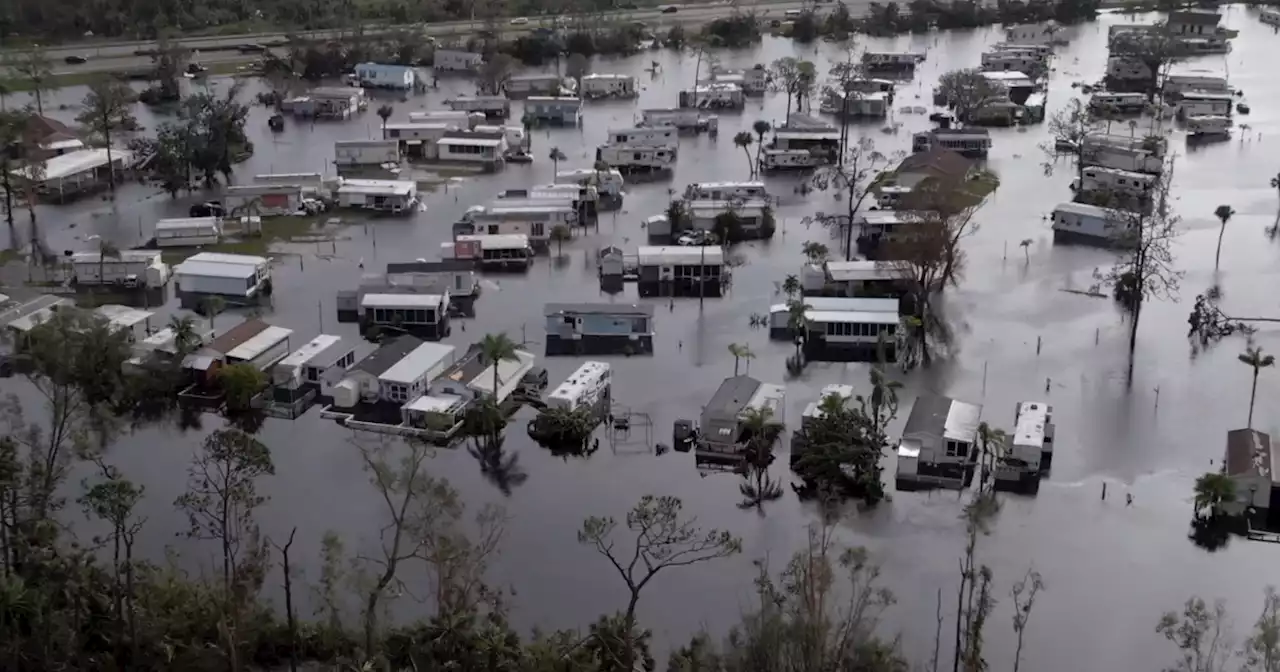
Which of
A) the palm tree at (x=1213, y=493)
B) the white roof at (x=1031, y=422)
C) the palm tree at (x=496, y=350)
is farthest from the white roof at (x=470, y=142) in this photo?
the palm tree at (x=1213, y=493)

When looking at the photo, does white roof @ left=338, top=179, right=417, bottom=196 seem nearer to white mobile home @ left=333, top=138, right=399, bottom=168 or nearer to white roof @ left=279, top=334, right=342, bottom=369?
white mobile home @ left=333, top=138, right=399, bottom=168

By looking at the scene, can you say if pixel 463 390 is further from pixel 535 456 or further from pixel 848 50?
pixel 848 50

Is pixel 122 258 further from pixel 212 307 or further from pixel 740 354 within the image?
pixel 740 354

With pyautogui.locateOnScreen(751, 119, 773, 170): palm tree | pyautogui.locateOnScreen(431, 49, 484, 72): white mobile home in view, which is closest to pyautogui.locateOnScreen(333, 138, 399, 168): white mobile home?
pyautogui.locateOnScreen(751, 119, 773, 170): palm tree

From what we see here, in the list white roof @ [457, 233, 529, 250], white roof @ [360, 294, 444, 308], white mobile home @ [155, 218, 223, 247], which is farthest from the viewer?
white mobile home @ [155, 218, 223, 247]

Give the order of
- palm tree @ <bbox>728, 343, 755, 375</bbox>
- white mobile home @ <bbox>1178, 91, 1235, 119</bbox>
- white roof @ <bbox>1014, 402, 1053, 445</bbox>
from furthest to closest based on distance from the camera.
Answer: white mobile home @ <bbox>1178, 91, 1235, 119</bbox>
palm tree @ <bbox>728, 343, 755, 375</bbox>
white roof @ <bbox>1014, 402, 1053, 445</bbox>

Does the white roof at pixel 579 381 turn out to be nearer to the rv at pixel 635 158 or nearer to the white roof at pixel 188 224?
the white roof at pixel 188 224
